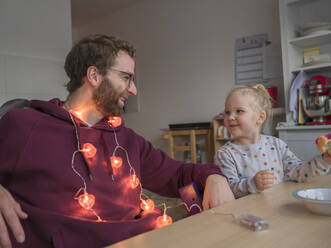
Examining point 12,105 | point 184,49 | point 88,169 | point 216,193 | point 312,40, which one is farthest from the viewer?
point 184,49

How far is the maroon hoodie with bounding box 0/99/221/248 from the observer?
2.99 feet

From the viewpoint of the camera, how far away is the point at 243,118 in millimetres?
1487

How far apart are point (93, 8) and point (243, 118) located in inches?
172

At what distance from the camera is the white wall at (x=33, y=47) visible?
9.92ft

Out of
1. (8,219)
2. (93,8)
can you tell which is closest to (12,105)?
(8,219)

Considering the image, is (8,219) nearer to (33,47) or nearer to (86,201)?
(86,201)

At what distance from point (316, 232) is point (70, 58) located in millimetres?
1162

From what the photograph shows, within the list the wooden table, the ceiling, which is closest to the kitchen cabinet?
the wooden table

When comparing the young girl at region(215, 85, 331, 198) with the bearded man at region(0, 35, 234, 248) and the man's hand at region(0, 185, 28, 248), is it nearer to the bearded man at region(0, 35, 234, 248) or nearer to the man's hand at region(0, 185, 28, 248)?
the bearded man at region(0, 35, 234, 248)

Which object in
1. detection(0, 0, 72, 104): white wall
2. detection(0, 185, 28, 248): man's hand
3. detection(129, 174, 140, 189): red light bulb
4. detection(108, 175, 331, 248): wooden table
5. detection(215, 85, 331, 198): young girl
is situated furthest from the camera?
detection(0, 0, 72, 104): white wall

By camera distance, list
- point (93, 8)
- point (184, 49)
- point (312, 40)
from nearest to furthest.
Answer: point (312, 40), point (184, 49), point (93, 8)

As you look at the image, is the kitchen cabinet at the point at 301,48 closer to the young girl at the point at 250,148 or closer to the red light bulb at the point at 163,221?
the young girl at the point at 250,148

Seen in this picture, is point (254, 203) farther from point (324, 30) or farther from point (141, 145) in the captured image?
point (324, 30)

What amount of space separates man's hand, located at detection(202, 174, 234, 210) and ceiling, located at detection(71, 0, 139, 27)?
14.9 ft
